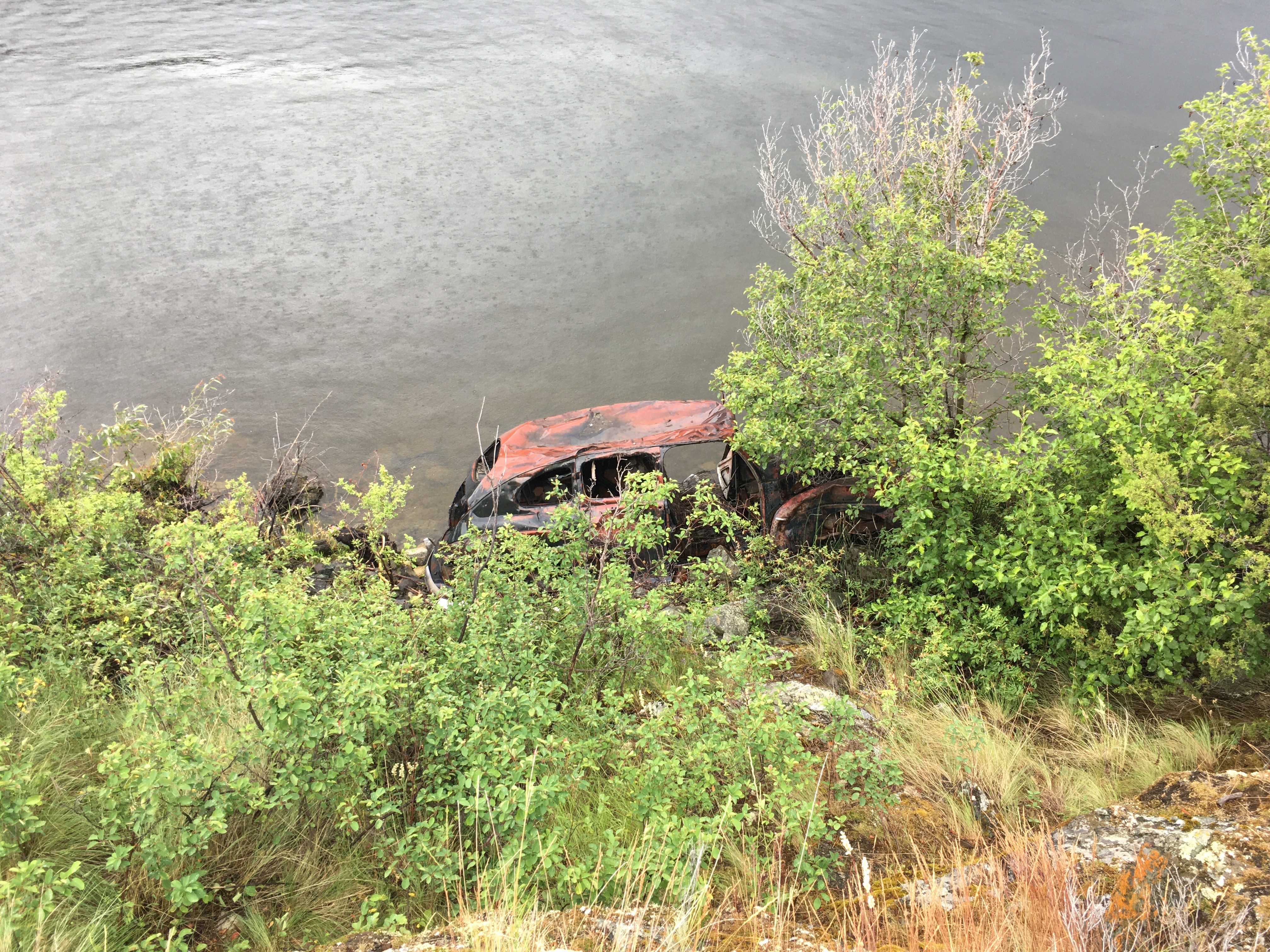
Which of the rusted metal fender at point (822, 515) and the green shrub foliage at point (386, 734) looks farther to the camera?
the rusted metal fender at point (822, 515)

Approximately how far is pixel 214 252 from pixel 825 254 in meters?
11.2

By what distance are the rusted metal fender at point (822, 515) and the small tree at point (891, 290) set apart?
372mm

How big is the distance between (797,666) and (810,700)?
95cm

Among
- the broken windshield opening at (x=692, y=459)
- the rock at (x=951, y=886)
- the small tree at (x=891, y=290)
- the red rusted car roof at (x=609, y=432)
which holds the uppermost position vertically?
the small tree at (x=891, y=290)

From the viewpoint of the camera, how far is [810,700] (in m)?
5.50

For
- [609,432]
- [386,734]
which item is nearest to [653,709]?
[386,734]

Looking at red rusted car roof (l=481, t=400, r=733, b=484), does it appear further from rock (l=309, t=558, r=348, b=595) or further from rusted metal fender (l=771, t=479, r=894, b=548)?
rock (l=309, t=558, r=348, b=595)

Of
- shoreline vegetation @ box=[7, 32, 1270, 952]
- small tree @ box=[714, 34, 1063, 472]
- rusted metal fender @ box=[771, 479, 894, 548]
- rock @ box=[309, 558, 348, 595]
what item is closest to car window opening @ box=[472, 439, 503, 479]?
shoreline vegetation @ box=[7, 32, 1270, 952]

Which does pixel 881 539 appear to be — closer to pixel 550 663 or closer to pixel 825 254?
pixel 825 254

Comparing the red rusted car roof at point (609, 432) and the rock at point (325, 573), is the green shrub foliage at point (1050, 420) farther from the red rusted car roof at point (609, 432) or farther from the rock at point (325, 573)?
the rock at point (325, 573)

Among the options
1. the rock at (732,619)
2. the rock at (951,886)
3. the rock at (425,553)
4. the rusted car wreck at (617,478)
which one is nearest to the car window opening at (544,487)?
the rusted car wreck at (617,478)

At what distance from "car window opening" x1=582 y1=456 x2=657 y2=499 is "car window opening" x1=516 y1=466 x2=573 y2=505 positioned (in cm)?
16

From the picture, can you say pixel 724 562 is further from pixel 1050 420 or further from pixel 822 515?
pixel 1050 420

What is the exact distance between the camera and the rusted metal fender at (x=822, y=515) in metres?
7.28
